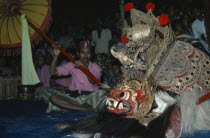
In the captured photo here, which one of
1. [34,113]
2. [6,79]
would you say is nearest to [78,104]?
[34,113]

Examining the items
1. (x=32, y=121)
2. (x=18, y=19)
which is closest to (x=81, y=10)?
(x=18, y=19)

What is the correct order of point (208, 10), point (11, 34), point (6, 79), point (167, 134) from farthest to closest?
point (6, 79) → point (11, 34) → point (208, 10) → point (167, 134)

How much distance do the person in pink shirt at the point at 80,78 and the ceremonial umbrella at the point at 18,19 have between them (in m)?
0.51

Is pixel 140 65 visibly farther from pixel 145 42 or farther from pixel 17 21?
pixel 17 21

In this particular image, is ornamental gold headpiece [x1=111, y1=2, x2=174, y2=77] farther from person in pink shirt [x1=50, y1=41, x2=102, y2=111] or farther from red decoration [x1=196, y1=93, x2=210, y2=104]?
person in pink shirt [x1=50, y1=41, x2=102, y2=111]

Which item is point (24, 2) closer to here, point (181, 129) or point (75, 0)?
point (181, 129)

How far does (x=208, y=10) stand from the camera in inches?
128

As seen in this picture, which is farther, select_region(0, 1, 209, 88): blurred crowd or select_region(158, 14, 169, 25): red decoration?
select_region(0, 1, 209, 88): blurred crowd

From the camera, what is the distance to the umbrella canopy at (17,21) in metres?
4.05

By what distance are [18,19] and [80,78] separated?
1187 millimetres

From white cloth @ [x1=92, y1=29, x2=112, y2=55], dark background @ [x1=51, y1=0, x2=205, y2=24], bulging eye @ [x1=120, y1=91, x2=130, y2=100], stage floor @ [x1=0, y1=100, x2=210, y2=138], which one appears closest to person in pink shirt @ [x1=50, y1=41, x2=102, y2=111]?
stage floor @ [x1=0, y1=100, x2=210, y2=138]

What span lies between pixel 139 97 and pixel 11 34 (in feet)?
7.09

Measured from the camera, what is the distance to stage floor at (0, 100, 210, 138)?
9.65ft

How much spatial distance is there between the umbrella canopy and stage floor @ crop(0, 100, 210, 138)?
85 cm
